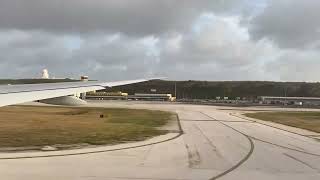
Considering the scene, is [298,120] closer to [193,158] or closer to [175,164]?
[193,158]

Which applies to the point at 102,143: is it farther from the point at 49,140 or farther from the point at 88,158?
the point at 88,158

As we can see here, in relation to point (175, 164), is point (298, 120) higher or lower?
higher

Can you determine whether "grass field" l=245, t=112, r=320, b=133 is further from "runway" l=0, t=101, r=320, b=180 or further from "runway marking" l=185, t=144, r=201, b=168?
"runway marking" l=185, t=144, r=201, b=168

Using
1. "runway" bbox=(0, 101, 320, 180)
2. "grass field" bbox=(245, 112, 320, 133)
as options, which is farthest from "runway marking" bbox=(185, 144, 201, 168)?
"grass field" bbox=(245, 112, 320, 133)

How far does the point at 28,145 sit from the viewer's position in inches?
858

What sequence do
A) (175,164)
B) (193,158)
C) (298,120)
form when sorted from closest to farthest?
(175,164)
(193,158)
(298,120)

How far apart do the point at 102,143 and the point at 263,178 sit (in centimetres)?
1049

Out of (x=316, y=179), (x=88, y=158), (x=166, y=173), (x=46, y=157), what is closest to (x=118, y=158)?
(x=88, y=158)

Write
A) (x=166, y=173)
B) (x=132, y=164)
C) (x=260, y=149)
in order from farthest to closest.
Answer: (x=260, y=149) < (x=132, y=164) < (x=166, y=173)

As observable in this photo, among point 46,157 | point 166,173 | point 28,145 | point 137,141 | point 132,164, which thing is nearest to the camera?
point 166,173

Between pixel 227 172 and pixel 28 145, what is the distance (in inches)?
379

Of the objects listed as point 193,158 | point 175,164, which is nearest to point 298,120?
point 193,158

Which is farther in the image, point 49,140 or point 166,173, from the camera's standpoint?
point 49,140

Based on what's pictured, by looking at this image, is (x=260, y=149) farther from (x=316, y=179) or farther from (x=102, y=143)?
(x=316, y=179)
